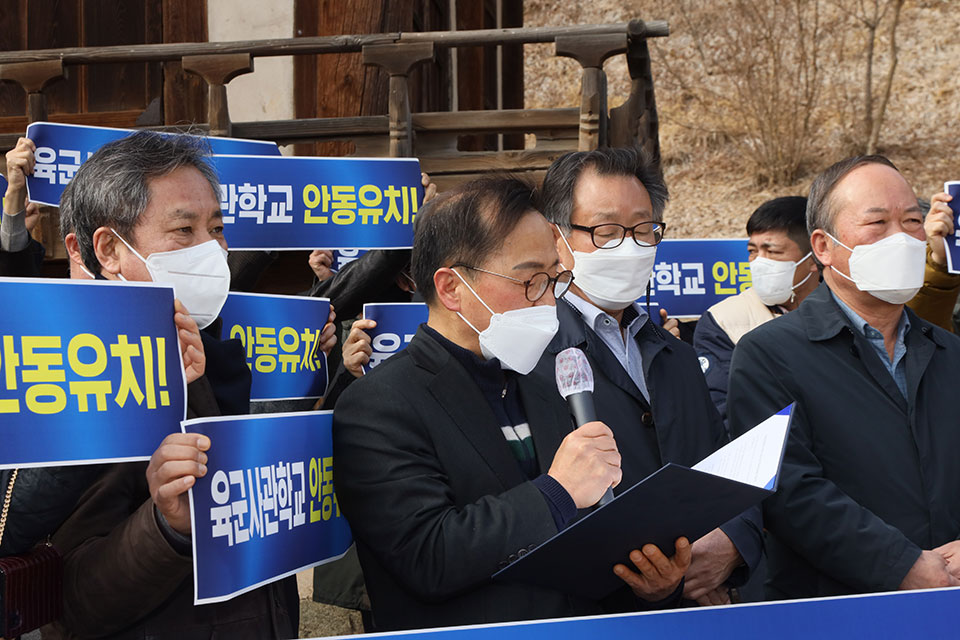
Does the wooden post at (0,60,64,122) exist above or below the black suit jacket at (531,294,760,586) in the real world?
above

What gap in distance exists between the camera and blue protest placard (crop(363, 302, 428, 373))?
164 inches

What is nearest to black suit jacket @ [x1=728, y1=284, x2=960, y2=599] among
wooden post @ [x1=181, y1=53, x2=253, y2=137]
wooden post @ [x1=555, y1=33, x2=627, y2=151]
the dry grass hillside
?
wooden post @ [x1=555, y1=33, x2=627, y2=151]

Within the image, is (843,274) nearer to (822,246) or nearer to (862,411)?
(822,246)

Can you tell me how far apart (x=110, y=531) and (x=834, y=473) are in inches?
73.5

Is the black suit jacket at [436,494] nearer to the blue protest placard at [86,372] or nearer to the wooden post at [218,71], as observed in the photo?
the blue protest placard at [86,372]

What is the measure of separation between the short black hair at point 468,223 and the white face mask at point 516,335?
74 mm

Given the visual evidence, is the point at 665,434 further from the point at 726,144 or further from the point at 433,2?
the point at 726,144

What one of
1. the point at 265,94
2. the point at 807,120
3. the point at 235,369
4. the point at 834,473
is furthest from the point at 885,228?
the point at 807,120

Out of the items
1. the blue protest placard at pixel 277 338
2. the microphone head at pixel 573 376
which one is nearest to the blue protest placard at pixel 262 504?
the microphone head at pixel 573 376

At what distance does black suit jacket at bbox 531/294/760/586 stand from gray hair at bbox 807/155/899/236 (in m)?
0.68

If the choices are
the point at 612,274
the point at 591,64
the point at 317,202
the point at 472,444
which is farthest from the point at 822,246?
the point at 591,64

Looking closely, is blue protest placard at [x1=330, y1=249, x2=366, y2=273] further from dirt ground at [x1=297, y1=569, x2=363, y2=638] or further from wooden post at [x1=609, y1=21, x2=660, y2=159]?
wooden post at [x1=609, y1=21, x2=660, y2=159]

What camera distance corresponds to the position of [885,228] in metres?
3.25

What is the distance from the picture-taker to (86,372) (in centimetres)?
222
